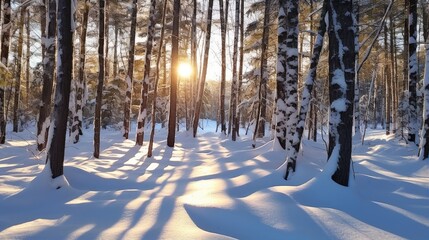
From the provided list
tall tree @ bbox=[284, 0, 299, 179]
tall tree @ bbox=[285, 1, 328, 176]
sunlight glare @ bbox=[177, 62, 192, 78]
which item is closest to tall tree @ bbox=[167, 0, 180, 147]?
tall tree @ bbox=[284, 0, 299, 179]

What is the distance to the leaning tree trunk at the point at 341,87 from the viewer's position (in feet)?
18.0

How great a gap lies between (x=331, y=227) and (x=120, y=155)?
8.99 meters

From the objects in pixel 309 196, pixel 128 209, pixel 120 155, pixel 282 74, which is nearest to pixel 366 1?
pixel 282 74

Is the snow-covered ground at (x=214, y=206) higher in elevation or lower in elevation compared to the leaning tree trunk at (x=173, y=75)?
lower

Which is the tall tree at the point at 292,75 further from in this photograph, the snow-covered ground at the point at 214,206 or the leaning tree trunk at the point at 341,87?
the leaning tree trunk at the point at 341,87

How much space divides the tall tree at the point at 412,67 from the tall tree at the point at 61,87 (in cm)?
1103

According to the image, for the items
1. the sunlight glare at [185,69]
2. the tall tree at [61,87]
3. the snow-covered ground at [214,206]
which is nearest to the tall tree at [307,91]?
the snow-covered ground at [214,206]

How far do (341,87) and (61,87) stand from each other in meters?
→ 4.72

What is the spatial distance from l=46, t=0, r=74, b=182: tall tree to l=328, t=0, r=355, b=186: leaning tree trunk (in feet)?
14.8

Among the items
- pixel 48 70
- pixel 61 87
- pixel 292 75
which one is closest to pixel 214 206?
pixel 61 87

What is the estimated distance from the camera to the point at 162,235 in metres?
3.55

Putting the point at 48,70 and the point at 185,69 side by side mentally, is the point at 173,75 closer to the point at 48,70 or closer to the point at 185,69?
the point at 48,70

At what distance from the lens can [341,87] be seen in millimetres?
5551

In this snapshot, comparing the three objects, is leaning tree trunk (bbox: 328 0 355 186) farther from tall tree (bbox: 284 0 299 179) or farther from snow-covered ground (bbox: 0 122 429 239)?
tall tree (bbox: 284 0 299 179)
